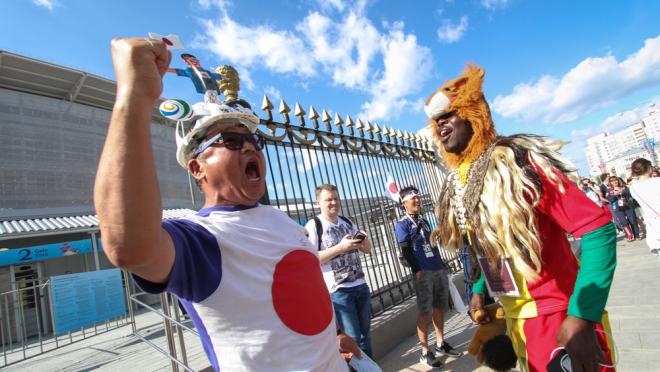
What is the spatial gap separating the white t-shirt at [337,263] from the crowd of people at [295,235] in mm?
1416

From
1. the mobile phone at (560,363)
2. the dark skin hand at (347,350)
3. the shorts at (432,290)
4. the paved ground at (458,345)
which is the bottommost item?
the paved ground at (458,345)

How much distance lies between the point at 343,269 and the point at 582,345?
2292 mm

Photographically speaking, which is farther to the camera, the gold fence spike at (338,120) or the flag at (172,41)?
the gold fence spike at (338,120)

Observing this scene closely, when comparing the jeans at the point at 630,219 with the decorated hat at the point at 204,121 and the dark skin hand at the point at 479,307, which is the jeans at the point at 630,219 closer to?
the dark skin hand at the point at 479,307

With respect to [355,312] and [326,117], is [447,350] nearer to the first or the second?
[355,312]

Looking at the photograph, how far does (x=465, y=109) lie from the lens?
1946 millimetres

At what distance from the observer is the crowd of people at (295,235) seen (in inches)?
30.2

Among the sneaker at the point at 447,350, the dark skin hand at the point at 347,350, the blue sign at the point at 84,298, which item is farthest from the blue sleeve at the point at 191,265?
the blue sign at the point at 84,298

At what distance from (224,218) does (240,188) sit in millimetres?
147

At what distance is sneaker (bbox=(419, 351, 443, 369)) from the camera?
12.4 feet

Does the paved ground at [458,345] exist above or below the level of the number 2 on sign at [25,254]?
below

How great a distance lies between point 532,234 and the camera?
1.53 m

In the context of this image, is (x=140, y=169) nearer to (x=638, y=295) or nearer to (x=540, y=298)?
(x=540, y=298)

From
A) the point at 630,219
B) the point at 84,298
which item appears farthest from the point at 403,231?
the point at 630,219
